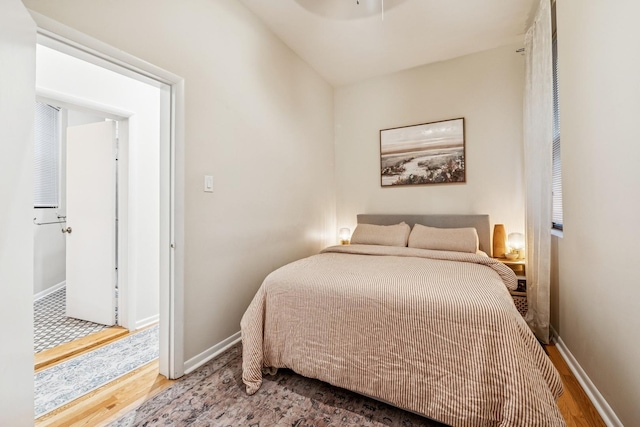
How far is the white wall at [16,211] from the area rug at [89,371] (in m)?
0.59

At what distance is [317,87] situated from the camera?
3.49m

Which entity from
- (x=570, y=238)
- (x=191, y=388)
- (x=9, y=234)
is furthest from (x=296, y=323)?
(x=570, y=238)

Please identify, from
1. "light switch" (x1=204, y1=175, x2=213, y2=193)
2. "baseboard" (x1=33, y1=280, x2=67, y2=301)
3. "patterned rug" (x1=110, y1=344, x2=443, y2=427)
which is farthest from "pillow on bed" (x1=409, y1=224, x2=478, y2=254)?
"baseboard" (x1=33, y1=280, x2=67, y2=301)

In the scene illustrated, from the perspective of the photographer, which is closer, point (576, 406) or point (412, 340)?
point (412, 340)

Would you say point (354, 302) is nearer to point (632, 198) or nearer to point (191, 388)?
point (191, 388)

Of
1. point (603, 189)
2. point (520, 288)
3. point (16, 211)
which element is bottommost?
point (520, 288)

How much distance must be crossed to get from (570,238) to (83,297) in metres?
4.06

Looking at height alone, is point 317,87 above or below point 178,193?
above

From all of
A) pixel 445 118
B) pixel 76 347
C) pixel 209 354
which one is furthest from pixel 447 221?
pixel 76 347

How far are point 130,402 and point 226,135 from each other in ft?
5.92

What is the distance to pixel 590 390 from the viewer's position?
1501 millimetres

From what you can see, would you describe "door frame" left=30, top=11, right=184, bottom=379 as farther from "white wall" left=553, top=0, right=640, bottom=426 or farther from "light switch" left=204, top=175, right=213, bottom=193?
"white wall" left=553, top=0, right=640, bottom=426

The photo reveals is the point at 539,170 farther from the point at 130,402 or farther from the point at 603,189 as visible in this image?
the point at 130,402

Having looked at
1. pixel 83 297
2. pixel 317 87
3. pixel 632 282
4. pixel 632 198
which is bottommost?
pixel 83 297
